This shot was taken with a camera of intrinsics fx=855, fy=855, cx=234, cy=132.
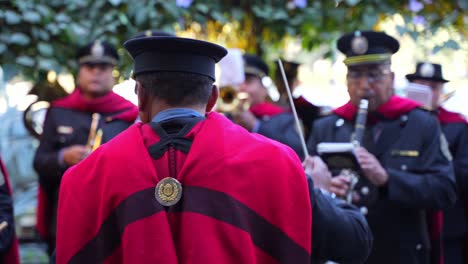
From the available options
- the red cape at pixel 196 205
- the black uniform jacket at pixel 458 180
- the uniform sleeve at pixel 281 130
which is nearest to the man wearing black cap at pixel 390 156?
the uniform sleeve at pixel 281 130

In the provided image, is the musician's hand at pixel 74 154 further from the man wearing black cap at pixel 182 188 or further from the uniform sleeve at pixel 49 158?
the man wearing black cap at pixel 182 188

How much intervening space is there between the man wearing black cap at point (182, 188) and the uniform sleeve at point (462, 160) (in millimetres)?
4034

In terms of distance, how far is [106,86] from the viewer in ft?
23.0

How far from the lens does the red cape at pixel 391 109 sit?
5445 millimetres

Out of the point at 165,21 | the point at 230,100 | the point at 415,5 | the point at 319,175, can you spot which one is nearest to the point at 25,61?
the point at 165,21

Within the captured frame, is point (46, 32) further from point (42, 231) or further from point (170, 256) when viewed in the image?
point (170, 256)

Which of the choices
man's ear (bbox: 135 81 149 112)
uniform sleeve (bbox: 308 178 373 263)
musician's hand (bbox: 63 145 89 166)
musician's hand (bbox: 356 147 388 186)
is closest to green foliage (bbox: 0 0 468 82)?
musician's hand (bbox: 63 145 89 166)

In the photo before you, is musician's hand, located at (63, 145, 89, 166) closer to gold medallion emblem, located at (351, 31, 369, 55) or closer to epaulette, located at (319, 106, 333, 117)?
epaulette, located at (319, 106, 333, 117)

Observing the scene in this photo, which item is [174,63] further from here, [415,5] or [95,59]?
[415,5]

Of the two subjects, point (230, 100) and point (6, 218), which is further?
point (230, 100)

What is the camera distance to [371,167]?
16.6ft

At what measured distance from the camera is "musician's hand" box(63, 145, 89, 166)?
641 cm

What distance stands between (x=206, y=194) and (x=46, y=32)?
380cm

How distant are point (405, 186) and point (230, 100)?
2365 mm
